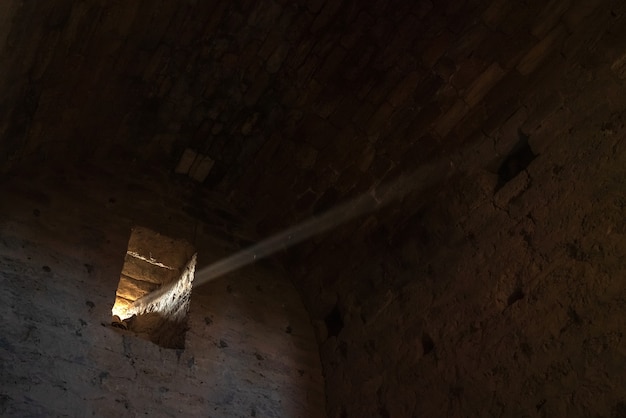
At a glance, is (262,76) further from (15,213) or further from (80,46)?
(15,213)

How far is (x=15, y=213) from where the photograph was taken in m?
4.29

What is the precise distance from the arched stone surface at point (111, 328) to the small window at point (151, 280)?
0.13 meters

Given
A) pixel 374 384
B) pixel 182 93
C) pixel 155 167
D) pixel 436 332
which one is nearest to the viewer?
pixel 436 332

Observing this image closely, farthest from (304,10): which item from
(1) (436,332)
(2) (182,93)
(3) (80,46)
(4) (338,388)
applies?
(4) (338,388)

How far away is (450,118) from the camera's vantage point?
4418 mm

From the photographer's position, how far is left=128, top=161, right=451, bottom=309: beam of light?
4.55 m

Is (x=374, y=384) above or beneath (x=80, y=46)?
beneath

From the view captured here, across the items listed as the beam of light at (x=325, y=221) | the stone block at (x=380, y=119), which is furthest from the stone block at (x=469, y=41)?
the beam of light at (x=325, y=221)

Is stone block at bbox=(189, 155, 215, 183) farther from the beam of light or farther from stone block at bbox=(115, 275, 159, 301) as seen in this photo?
stone block at bbox=(115, 275, 159, 301)

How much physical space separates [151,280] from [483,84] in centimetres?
Result: 287

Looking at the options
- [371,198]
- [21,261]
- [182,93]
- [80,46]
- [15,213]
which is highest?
[182,93]

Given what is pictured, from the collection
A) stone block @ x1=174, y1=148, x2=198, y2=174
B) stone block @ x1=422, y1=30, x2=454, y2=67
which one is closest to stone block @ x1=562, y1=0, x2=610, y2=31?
stone block @ x1=422, y1=30, x2=454, y2=67

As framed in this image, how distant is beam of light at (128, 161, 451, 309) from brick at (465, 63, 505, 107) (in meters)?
0.45

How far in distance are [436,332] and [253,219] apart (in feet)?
7.07
